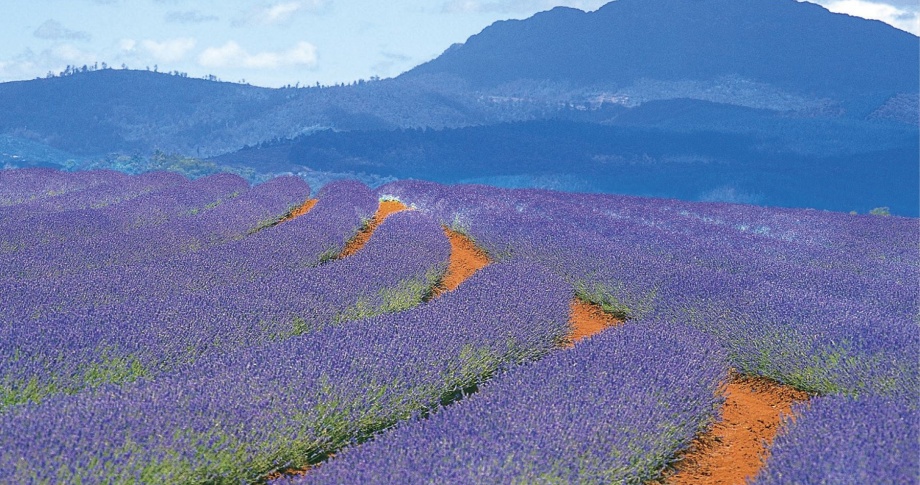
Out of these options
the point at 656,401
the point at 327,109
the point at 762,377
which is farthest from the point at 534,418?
the point at 327,109

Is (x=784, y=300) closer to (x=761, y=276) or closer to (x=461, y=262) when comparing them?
(x=761, y=276)

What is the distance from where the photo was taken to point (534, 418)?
3.60m

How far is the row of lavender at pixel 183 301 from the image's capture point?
4.32 meters

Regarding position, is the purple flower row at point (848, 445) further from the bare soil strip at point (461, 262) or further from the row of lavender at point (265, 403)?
the bare soil strip at point (461, 262)

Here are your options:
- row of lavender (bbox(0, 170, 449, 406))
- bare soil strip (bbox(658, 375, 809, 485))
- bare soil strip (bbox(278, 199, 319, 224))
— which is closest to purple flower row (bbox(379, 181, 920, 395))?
bare soil strip (bbox(658, 375, 809, 485))

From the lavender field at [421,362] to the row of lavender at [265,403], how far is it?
0.01 metres

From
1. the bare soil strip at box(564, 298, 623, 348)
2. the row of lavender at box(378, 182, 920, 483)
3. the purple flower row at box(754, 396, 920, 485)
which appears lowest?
the bare soil strip at box(564, 298, 623, 348)

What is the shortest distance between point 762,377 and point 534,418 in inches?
99.2

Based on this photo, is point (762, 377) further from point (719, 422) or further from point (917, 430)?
point (917, 430)

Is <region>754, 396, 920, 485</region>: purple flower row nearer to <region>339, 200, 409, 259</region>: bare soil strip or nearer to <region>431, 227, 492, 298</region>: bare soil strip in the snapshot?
<region>431, 227, 492, 298</region>: bare soil strip

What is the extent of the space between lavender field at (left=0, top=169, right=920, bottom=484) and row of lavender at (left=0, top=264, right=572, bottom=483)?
13 millimetres

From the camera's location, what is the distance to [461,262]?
9.86 meters

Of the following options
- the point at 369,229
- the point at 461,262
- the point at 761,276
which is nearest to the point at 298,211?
the point at 369,229

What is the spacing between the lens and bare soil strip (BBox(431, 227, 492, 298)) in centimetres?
847
